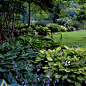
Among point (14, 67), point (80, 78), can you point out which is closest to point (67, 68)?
point (80, 78)

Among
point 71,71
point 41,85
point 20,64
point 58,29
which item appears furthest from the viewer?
point 58,29

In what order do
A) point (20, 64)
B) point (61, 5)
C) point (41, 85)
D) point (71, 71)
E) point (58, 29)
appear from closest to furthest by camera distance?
point (41, 85)
point (71, 71)
point (20, 64)
point (58, 29)
point (61, 5)

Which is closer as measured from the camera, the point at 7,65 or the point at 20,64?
the point at 7,65

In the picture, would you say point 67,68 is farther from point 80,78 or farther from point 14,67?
point 14,67

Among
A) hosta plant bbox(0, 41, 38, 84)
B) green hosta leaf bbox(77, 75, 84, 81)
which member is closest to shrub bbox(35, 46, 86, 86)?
green hosta leaf bbox(77, 75, 84, 81)

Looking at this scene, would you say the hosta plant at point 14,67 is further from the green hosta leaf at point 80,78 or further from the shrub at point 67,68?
the green hosta leaf at point 80,78

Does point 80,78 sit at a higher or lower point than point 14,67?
lower

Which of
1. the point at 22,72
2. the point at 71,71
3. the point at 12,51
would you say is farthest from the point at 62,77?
the point at 12,51

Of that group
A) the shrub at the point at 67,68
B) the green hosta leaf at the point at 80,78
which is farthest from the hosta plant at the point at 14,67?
the green hosta leaf at the point at 80,78

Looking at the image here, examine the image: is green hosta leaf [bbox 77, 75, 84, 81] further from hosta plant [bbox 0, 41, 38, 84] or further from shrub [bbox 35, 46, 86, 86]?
hosta plant [bbox 0, 41, 38, 84]

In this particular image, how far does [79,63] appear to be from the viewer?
8.89 feet

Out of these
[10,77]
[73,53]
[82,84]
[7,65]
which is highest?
[73,53]

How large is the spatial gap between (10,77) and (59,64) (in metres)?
1.25

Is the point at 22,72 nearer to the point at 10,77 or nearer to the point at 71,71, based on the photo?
the point at 10,77
